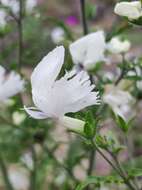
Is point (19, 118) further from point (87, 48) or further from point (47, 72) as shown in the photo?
point (47, 72)

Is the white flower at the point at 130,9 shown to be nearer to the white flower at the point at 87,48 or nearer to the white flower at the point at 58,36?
the white flower at the point at 87,48

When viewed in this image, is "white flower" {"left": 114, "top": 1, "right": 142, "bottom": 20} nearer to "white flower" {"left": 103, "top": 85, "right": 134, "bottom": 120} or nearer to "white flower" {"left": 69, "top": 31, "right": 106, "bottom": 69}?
"white flower" {"left": 69, "top": 31, "right": 106, "bottom": 69}

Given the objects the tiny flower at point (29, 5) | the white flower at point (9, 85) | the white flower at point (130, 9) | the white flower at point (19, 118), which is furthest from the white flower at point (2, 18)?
the white flower at point (130, 9)

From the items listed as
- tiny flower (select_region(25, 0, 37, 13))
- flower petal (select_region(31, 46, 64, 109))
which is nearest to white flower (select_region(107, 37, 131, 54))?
tiny flower (select_region(25, 0, 37, 13))

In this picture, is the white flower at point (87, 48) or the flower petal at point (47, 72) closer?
the flower petal at point (47, 72)

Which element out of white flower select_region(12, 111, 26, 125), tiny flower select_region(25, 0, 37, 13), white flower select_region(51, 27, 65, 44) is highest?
tiny flower select_region(25, 0, 37, 13)

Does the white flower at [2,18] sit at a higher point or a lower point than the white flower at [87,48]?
lower
